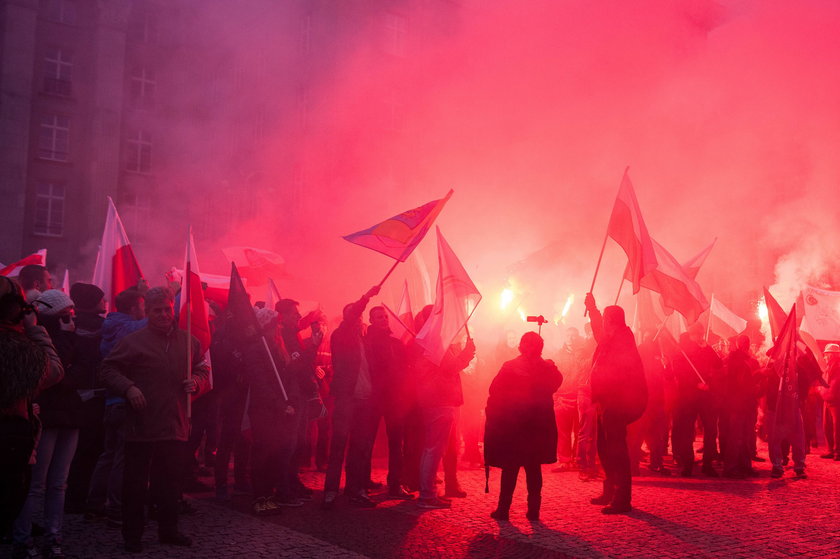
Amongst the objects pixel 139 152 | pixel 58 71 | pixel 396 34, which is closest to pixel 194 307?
pixel 396 34

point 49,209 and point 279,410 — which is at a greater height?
point 49,209

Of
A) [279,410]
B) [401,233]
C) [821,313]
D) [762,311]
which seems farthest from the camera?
[762,311]

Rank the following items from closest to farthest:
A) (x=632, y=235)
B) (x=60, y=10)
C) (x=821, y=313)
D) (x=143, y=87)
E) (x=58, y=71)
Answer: (x=632, y=235)
(x=821, y=313)
(x=60, y=10)
(x=58, y=71)
(x=143, y=87)

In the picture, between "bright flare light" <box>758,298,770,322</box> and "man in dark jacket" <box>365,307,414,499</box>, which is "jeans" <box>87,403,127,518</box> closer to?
"man in dark jacket" <box>365,307,414,499</box>

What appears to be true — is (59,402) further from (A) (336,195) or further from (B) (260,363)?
(A) (336,195)

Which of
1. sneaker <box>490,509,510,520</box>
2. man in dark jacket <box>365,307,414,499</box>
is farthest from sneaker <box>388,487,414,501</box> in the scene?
sneaker <box>490,509,510,520</box>

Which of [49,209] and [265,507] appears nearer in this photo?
[265,507]

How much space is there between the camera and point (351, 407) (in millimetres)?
6098

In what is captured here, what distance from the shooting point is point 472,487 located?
23.5 feet

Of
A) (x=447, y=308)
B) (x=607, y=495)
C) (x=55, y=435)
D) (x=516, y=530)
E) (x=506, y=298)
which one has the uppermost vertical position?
(x=506, y=298)

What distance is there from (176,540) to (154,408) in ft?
2.68

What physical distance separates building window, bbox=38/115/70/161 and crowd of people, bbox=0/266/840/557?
20.4m

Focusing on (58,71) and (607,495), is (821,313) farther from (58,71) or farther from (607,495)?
(58,71)

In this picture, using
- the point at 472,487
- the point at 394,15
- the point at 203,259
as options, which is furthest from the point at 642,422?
the point at 394,15
